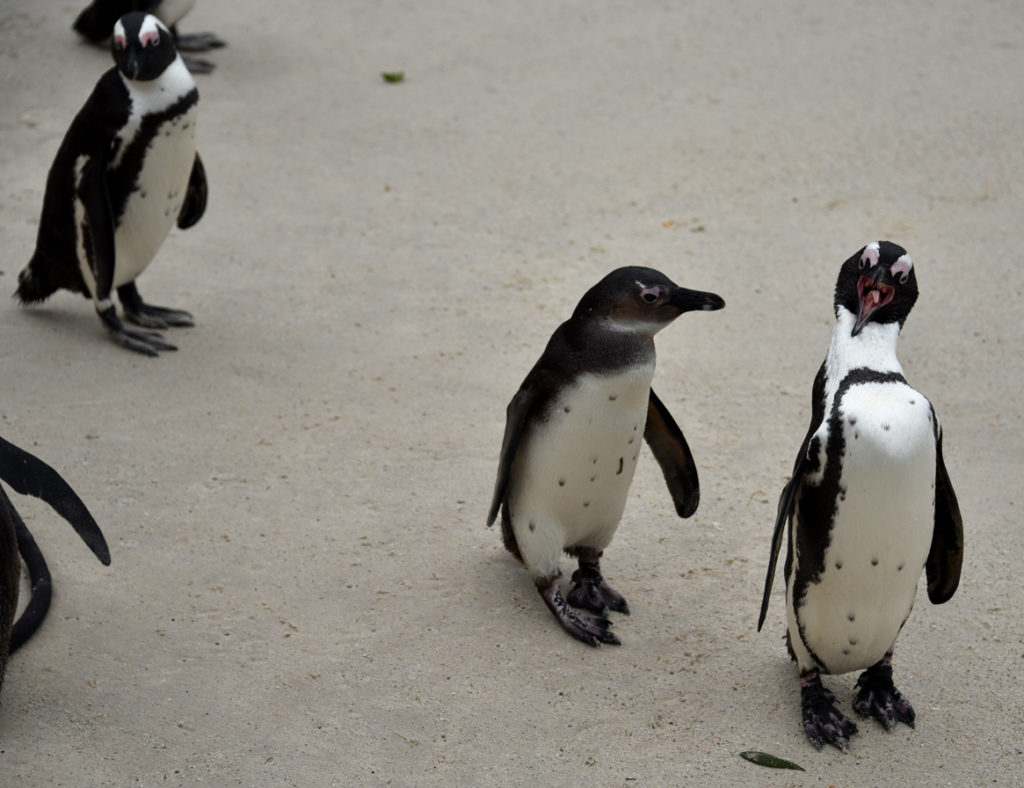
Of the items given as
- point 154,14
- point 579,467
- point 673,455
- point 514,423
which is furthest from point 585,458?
point 154,14

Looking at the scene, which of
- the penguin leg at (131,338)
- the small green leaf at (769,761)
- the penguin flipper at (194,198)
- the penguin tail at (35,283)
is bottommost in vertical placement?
the penguin leg at (131,338)

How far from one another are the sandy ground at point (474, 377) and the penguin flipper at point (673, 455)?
266mm

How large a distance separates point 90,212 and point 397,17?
3.55 m

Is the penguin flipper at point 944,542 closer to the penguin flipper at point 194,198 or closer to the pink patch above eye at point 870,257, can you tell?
the pink patch above eye at point 870,257

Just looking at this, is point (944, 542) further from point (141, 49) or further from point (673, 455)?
point (141, 49)

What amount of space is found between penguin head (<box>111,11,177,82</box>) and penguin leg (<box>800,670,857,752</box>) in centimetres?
260

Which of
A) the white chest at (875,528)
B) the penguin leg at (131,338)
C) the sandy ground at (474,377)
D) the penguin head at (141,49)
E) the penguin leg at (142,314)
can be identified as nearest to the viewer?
the white chest at (875,528)

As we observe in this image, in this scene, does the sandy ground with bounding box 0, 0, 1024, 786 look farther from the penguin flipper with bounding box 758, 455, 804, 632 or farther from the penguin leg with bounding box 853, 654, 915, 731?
the penguin flipper with bounding box 758, 455, 804, 632

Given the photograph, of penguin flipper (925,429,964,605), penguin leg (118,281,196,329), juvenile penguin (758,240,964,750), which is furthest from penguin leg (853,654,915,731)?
penguin leg (118,281,196,329)

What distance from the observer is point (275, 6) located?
7.29m

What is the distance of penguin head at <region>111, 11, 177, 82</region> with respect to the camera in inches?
152

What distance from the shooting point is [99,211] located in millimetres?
3945

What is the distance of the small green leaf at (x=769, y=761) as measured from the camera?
2.53 meters

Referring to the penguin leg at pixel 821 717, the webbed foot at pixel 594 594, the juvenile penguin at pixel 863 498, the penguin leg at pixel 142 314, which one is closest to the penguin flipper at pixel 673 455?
the webbed foot at pixel 594 594
